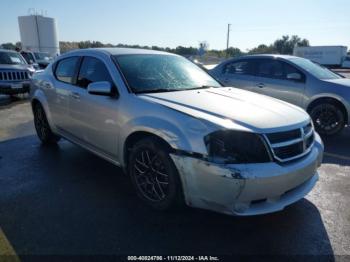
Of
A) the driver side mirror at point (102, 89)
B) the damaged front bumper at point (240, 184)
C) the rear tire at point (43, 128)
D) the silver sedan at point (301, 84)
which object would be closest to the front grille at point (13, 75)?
the rear tire at point (43, 128)

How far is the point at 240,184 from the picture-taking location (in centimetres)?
252

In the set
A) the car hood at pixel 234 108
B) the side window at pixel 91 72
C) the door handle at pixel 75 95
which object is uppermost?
the side window at pixel 91 72

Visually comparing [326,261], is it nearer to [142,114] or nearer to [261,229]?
[261,229]

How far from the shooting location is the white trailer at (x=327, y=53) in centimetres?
4141

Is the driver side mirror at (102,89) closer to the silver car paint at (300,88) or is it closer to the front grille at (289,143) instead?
the front grille at (289,143)

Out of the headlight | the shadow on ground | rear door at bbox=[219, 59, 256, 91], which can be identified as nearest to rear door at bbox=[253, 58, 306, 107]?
rear door at bbox=[219, 59, 256, 91]

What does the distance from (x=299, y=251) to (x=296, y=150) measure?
916mm

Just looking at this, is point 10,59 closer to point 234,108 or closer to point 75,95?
point 75,95

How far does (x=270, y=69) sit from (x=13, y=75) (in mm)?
9454

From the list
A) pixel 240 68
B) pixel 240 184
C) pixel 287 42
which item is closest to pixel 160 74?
pixel 240 184

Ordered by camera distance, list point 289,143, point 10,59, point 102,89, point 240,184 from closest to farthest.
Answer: point 240,184 < point 289,143 < point 102,89 < point 10,59

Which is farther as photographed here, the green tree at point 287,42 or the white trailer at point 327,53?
the green tree at point 287,42

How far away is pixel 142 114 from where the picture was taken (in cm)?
320

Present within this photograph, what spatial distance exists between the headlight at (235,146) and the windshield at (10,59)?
11.7 metres
